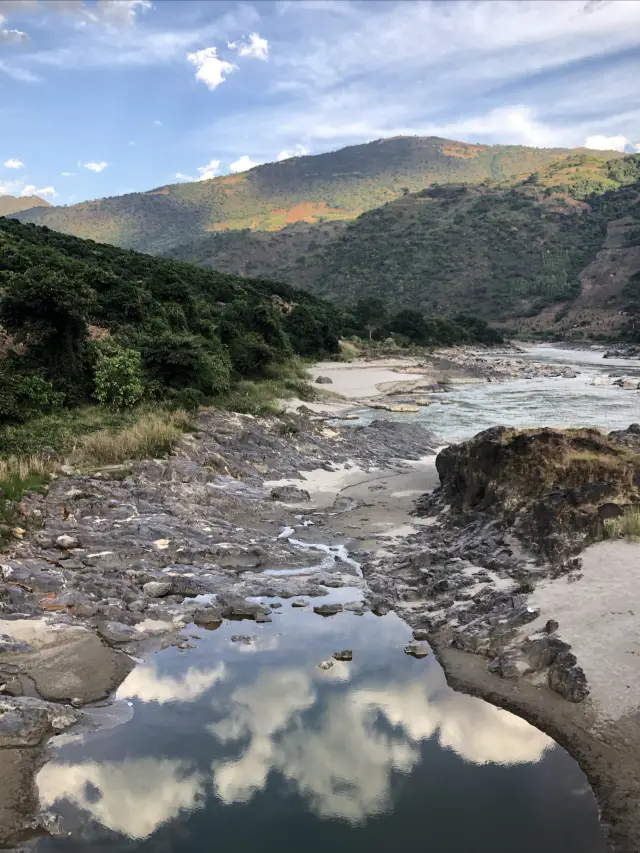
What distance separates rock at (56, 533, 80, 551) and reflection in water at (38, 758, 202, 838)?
5.74 meters

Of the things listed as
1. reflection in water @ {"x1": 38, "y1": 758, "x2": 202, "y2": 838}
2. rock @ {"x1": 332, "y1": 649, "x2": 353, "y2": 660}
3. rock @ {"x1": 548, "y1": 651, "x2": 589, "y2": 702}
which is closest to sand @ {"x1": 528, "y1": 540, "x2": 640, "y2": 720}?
rock @ {"x1": 548, "y1": 651, "x2": 589, "y2": 702}

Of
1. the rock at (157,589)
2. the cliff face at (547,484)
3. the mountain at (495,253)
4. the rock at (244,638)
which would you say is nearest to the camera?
the rock at (244,638)

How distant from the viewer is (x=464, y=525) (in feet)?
44.9

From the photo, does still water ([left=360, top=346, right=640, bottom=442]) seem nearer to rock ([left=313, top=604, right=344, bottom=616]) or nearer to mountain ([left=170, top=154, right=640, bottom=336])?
rock ([left=313, top=604, right=344, bottom=616])

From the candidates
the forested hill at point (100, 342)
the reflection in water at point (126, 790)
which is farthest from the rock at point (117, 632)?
the forested hill at point (100, 342)

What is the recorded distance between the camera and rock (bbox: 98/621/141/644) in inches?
363

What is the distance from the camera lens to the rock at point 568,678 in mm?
7590

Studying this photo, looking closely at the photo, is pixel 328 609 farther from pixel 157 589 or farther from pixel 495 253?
pixel 495 253

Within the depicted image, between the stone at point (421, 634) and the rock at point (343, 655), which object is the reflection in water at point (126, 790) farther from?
the stone at point (421, 634)

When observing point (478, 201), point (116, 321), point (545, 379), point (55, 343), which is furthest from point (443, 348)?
point (478, 201)

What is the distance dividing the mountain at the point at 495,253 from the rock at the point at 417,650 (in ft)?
309

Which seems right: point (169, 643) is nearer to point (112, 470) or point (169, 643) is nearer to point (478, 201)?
point (112, 470)

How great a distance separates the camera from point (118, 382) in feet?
74.1

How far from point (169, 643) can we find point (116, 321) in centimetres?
2315
